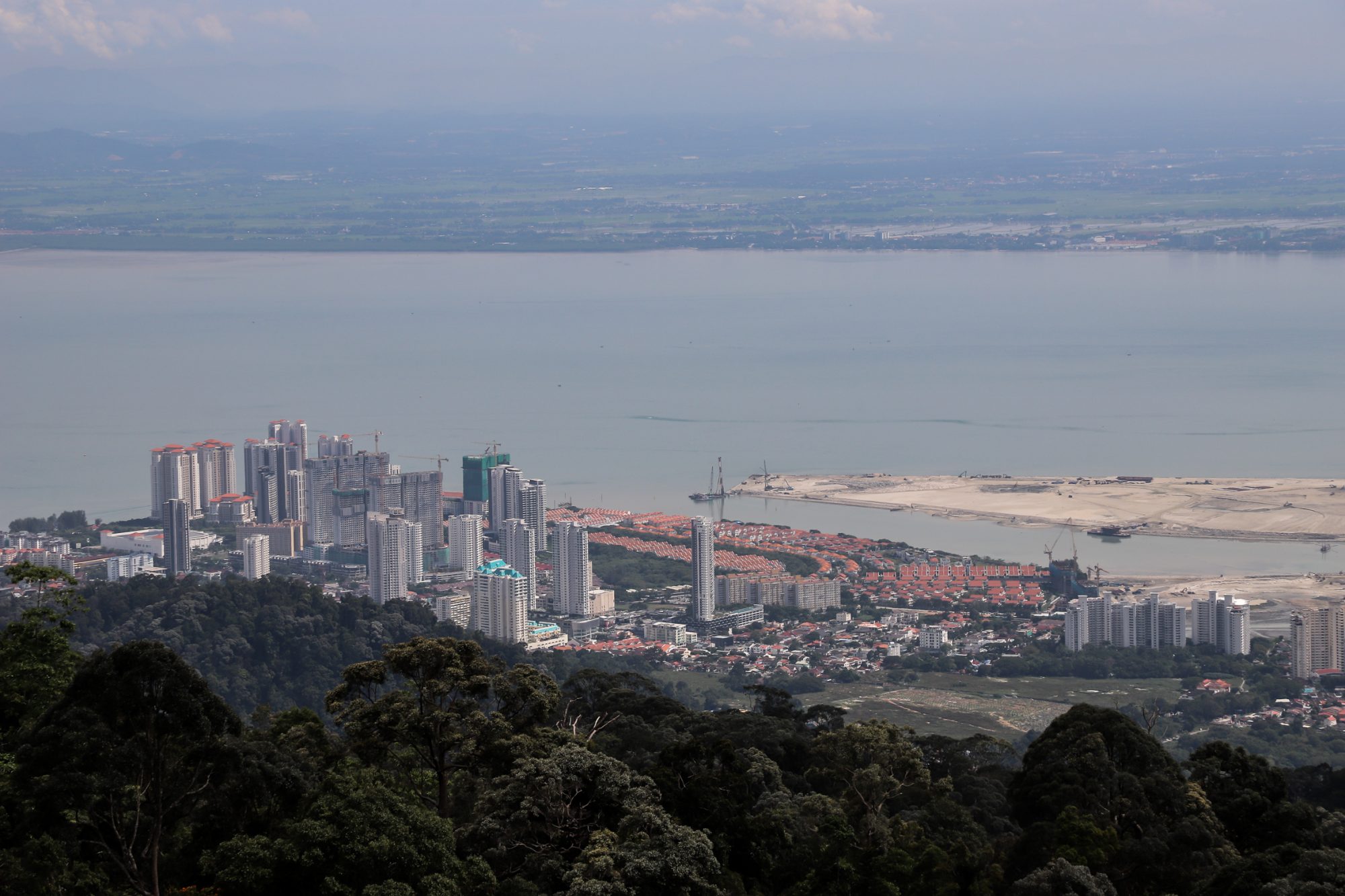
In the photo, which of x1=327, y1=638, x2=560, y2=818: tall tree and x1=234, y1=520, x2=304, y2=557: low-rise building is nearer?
x1=327, y1=638, x2=560, y2=818: tall tree

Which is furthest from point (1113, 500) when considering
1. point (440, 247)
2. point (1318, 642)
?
point (440, 247)

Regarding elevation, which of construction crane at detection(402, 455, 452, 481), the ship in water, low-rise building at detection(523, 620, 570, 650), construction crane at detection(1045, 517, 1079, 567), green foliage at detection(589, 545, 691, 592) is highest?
construction crane at detection(402, 455, 452, 481)

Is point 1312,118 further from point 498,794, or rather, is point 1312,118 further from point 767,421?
point 498,794

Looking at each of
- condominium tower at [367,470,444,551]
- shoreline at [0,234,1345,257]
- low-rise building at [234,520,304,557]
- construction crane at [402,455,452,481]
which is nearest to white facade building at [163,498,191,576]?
low-rise building at [234,520,304,557]

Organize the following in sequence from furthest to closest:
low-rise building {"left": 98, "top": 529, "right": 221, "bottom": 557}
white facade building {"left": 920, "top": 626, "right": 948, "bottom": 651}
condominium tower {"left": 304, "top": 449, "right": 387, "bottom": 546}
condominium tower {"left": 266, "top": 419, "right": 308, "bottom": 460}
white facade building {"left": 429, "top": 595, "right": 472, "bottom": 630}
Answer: condominium tower {"left": 266, "top": 419, "right": 308, "bottom": 460} < condominium tower {"left": 304, "top": 449, "right": 387, "bottom": 546} < low-rise building {"left": 98, "top": 529, "right": 221, "bottom": 557} < white facade building {"left": 429, "top": 595, "right": 472, "bottom": 630} < white facade building {"left": 920, "top": 626, "right": 948, "bottom": 651}

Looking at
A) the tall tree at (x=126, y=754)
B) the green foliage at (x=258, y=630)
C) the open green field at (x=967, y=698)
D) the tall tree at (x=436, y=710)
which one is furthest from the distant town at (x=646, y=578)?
the tall tree at (x=126, y=754)

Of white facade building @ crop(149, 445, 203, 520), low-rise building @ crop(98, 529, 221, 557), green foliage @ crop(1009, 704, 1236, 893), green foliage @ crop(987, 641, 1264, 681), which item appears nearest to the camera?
green foliage @ crop(1009, 704, 1236, 893)

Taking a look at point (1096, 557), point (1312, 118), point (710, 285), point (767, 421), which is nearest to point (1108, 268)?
point (710, 285)

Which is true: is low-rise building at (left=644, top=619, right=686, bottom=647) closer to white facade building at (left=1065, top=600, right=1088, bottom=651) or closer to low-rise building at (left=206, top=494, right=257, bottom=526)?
white facade building at (left=1065, top=600, right=1088, bottom=651)
